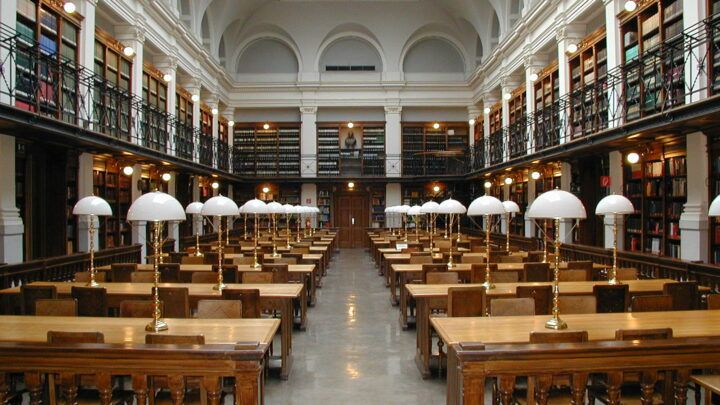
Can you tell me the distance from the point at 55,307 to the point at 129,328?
0.98 meters

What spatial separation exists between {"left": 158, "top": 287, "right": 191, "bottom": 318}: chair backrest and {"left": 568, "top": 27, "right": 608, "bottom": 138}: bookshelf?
7414 millimetres

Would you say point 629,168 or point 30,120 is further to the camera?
point 629,168

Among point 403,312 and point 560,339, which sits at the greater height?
point 560,339

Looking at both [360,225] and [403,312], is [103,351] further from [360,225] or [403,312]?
[360,225]

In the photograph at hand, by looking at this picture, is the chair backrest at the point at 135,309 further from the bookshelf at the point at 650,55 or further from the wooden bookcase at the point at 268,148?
the wooden bookcase at the point at 268,148

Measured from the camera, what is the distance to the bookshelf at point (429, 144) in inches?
813

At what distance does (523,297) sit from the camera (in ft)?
15.6

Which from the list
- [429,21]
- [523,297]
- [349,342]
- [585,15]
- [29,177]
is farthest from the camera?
[429,21]

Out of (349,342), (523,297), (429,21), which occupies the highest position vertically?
(429,21)

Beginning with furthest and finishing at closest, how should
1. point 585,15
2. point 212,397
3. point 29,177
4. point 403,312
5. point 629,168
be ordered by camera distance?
1. point 585,15
2. point 629,168
3. point 29,177
4. point 403,312
5. point 212,397

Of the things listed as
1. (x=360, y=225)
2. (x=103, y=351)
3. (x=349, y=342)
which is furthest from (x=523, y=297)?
(x=360, y=225)

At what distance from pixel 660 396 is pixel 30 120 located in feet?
22.7

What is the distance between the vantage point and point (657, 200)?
8.88 meters

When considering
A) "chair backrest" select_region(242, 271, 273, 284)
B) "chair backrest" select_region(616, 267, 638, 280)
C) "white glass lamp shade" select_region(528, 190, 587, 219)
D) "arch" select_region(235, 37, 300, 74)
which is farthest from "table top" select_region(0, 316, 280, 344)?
"arch" select_region(235, 37, 300, 74)
